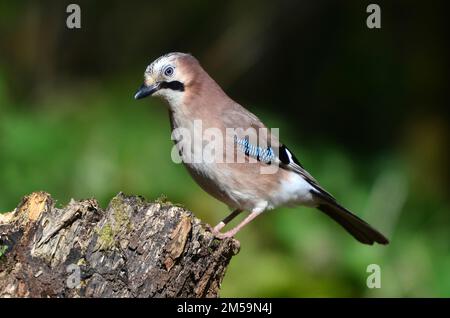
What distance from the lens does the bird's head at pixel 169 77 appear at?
4.92 m

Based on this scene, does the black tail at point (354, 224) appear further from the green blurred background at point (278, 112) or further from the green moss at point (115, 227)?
the green moss at point (115, 227)

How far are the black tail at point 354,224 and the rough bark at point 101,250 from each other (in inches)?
74.2

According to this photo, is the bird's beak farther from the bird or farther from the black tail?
the black tail

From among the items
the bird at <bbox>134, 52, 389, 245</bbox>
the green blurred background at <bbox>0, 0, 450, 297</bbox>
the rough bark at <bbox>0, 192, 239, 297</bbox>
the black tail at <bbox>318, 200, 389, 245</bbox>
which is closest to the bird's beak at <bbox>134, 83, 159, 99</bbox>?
the bird at <bbox>134, 52, 389, 245</bbox>

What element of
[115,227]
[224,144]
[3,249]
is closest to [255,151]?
[224,144]

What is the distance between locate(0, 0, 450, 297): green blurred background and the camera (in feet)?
22.5

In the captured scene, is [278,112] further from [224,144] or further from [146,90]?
[146,90]

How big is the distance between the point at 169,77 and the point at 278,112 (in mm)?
3679

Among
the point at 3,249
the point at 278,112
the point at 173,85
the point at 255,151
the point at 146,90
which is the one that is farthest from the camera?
the point at 278,112

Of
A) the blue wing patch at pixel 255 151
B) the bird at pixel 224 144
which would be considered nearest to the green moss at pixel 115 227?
the bird at pixel 224 144

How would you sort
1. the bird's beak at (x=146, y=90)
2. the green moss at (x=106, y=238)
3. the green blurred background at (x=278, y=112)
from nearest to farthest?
the green moss at (x=106, y=238)
the bird's beak at (x=146, y=90)
the green blurred background at (x=278, y=112)

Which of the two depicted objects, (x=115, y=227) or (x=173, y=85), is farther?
(x=173, y=85)

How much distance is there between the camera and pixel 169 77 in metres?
4.98

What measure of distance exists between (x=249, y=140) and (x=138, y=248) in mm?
1586
